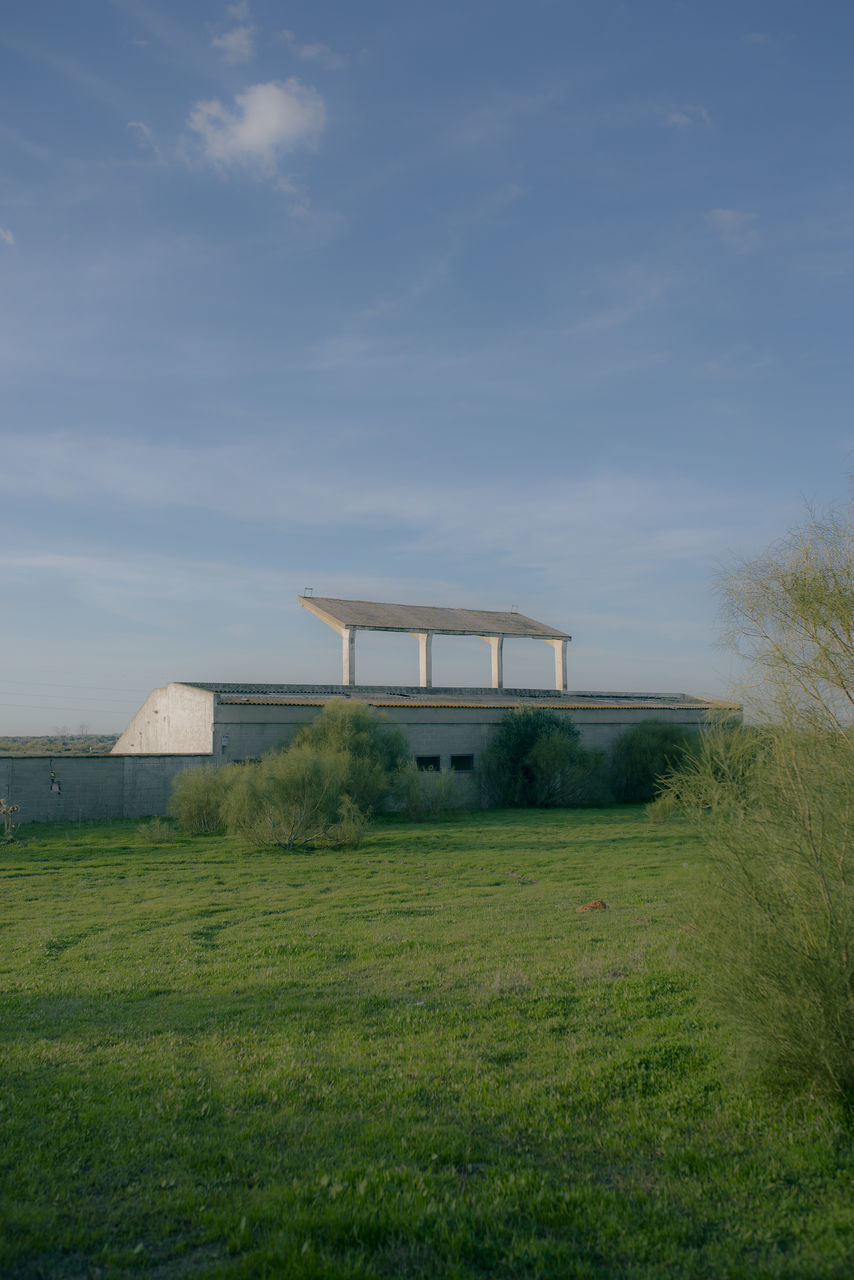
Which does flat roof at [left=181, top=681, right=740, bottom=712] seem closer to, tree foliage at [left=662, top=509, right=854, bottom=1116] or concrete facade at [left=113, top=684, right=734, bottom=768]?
concrete facade at [left=113, top=684, right=734, bottom=768]

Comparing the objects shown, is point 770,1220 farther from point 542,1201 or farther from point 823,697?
point 823,697

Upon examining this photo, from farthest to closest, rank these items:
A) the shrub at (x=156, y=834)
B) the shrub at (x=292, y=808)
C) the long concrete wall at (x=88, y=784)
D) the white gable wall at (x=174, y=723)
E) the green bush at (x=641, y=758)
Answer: the green bush at (x=641, y=758), the white gable wall at (x=174, y=723), the long concrete wall at (x=88, y=784), the shrub at (x=156, y=834), the shrub at (x=292, y=808)

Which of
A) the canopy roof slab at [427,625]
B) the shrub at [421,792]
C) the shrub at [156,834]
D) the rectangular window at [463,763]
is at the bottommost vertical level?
the shrub at [156,834]

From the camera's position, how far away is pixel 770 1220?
3598mm

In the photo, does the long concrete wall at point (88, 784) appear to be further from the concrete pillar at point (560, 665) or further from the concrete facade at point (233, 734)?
the concrete pillar at point (560, 665)

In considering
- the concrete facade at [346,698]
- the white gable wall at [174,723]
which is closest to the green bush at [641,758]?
the concrete facade at [346,698]

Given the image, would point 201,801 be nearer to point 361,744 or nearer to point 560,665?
point 361,744

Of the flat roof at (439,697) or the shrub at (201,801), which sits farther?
the flat roof at (439,697)

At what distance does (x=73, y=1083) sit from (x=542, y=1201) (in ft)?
10.5

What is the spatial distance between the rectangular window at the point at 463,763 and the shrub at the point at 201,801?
10.6m

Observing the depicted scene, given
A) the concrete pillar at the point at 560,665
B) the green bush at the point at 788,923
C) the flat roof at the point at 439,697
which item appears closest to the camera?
the green bush at the point at 788,923

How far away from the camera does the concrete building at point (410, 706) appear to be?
27328 mm

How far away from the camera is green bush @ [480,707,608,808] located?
30969 mm

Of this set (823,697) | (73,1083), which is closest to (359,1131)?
(73,1083)
